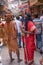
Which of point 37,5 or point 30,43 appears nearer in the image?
point 30,43

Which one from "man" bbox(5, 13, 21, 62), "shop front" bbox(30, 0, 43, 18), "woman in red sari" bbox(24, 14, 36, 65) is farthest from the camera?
"shop front" bbox(30, 0, 43, 18)

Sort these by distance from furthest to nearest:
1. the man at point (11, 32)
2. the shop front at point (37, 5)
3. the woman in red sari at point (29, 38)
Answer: the shop front at point (37, 5) → the man at point (11, 32) → the woman in red sari at point (29, 38)

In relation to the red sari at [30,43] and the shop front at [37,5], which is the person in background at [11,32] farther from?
Answer: the shop front at [37,5]

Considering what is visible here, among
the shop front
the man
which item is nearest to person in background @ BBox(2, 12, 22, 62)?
the man

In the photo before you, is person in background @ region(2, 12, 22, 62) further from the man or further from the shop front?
the shop front

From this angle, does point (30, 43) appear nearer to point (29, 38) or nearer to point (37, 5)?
point (29, 38)

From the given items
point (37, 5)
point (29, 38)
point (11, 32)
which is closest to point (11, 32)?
point (11, 32)

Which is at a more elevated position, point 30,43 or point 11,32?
point 11,32

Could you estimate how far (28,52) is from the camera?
26.5 feet

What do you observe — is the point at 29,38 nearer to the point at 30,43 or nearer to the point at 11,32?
the point at 30,43

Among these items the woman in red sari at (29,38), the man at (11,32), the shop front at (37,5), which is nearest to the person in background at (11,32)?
the man at (11,32)

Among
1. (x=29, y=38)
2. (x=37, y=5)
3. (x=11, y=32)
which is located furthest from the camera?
(x=37, y=5)

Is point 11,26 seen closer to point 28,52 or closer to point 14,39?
point 14,39

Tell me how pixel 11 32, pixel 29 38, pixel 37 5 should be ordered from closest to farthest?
pixel 29 38, pixel 11 32, pixel 37 5
